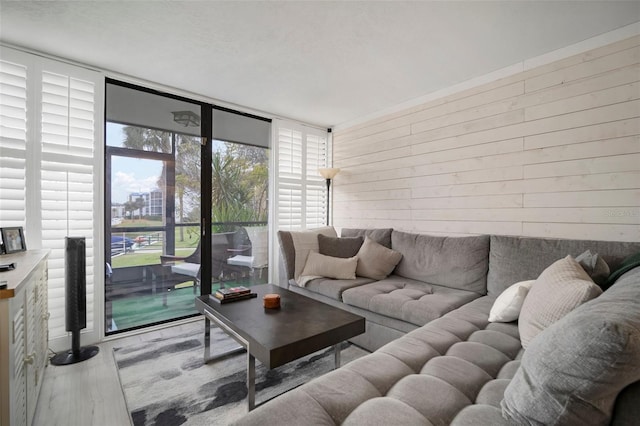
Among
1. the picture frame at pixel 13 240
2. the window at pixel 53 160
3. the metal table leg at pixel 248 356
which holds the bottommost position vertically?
the metal table leg at pixel 248 356

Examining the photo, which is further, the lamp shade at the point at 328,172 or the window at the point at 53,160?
the lamp shade at the point at 328,172

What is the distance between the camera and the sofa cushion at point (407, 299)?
2080 mm

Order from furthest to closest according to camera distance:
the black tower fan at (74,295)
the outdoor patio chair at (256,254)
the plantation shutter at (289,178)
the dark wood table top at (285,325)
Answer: the plantation shutter at (289,178)
the outdoor patio chair at (256,254)
the black tower fan at (74,295)
the dark wood table top at (285,325)

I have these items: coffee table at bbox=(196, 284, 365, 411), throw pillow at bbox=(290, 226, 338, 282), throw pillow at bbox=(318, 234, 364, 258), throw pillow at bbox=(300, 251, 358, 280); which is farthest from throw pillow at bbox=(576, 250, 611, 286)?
throw pillow at bbox=(290, 226, 338, 282)

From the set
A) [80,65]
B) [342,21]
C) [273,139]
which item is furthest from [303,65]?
[80,65]

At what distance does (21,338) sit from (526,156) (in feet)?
11.6

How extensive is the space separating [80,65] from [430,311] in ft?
11.5

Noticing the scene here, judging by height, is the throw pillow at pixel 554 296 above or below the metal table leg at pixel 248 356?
above

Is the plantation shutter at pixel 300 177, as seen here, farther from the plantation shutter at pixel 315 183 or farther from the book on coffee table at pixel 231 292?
the book on coffee table at pixel 231 292

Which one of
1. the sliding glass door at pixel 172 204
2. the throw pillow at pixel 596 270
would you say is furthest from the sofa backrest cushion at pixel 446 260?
the sliding glass door at pixel 172 204

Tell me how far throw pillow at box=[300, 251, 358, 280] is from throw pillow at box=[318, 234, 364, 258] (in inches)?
6.5

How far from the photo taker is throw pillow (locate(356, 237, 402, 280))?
9.82 feet

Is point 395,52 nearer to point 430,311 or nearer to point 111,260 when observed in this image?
point 430,311

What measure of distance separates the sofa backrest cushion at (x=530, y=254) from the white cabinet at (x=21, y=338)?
9.41 ft
